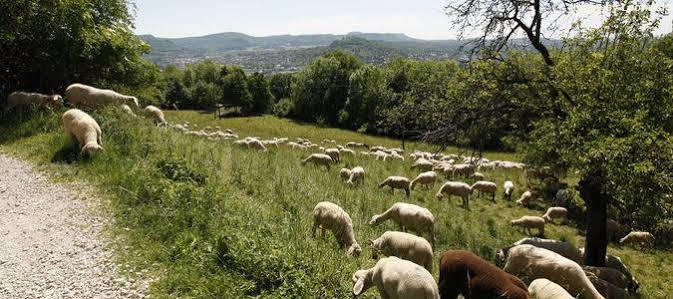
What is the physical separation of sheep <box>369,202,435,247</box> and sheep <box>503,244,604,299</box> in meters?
2.73

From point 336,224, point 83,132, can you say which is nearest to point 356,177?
point 336,224

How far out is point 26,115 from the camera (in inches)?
616

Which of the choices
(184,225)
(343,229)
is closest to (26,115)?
(184,225)

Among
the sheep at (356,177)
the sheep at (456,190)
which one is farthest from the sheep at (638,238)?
the sheep at (356,177)

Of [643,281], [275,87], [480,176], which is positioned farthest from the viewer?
[275,87]

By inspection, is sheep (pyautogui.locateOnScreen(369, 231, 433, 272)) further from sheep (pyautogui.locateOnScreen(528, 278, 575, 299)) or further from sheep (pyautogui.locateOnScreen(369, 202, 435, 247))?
sheep (pyautogui.locateOnScreen(369, 202, 435, 247))

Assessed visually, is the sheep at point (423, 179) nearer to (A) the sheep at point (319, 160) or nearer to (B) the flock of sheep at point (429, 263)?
(A) the sheep at point (319, 160)

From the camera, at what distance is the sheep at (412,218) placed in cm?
1287

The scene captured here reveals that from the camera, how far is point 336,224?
33.2 feet

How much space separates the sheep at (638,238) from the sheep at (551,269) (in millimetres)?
11490

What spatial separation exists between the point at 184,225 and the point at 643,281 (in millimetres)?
15641

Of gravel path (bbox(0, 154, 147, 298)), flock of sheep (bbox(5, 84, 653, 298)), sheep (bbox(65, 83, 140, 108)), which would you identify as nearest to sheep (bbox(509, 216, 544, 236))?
flock of sheep (bbox(5, 84, 653, 298))

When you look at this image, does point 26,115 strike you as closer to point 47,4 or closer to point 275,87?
point 47,4

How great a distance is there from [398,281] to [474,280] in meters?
1.82
